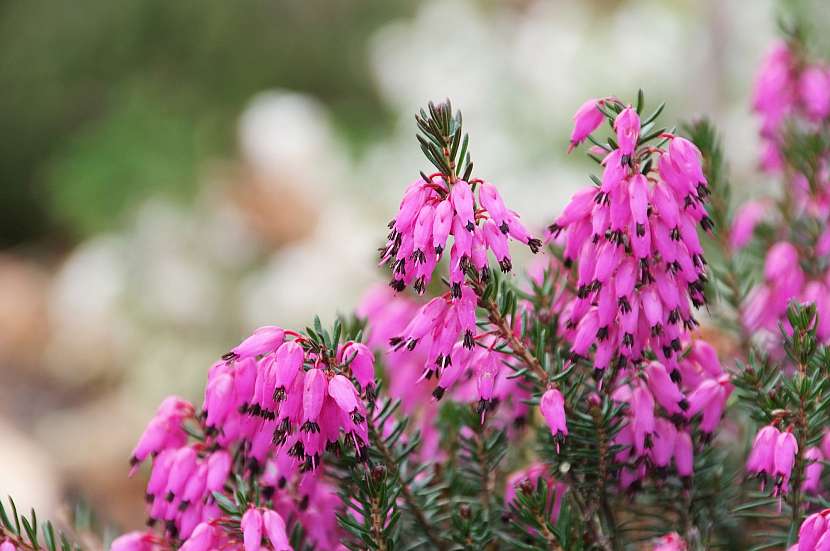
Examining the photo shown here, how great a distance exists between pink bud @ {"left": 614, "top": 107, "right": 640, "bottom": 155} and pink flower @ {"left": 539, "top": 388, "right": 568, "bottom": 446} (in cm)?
30

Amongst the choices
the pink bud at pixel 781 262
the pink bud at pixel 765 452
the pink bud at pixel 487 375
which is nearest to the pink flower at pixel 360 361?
the pink bud at pixel 487 375

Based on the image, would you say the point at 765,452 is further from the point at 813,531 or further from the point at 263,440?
the point at 263,440

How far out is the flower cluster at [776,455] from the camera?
1145 mm

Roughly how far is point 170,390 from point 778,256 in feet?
17.9

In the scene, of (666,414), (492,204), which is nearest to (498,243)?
(492,204)

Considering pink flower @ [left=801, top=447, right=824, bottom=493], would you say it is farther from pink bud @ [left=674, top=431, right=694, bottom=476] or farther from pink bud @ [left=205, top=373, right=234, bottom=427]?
pink bud @ [left=205, top=373, right=234, bottom=427]

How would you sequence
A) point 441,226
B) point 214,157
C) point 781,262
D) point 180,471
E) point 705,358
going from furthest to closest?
point 214,157 < point 781,262 < point 705,358 < point 180,471 < point 441,226

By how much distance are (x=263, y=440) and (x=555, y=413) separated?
36 cm

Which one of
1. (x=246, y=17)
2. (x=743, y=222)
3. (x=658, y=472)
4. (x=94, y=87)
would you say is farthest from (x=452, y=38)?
(x=658, y=472)

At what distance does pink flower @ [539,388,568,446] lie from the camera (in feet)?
3.76

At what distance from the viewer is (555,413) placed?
115cm

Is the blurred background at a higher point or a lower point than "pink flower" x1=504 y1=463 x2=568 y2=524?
higher

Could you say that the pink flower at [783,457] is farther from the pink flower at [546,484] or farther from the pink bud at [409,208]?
the pink bud at [409,208]

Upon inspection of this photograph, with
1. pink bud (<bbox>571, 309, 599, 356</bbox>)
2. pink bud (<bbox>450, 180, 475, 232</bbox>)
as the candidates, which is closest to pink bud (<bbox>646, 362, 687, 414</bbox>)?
pink bud (<bbox>571, 309, 599, 356</bbox>)
